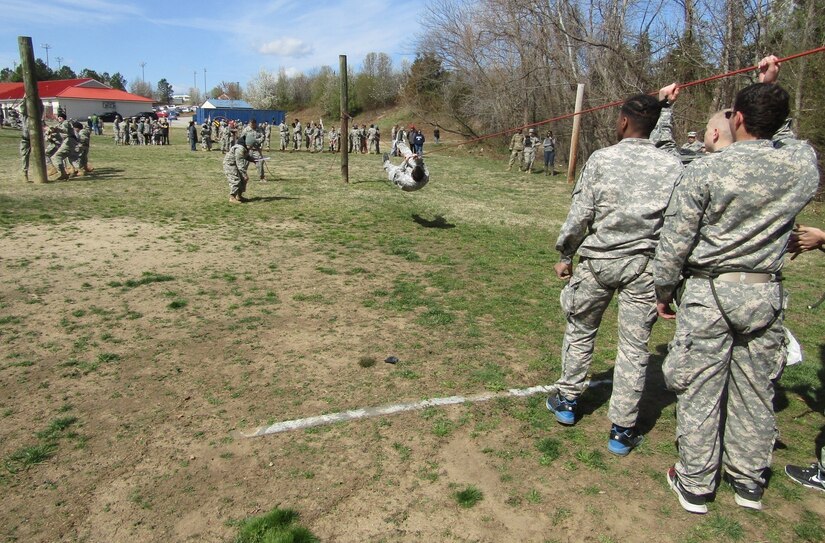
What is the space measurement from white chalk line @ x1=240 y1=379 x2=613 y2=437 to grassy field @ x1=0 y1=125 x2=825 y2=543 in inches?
3.2

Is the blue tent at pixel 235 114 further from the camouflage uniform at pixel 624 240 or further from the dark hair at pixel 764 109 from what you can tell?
the dark hair at pixel 764 109

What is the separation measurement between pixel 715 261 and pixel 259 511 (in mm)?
2792

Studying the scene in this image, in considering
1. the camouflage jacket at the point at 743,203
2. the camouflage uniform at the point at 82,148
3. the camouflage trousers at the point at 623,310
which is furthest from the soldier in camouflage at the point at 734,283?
the camouflage uniform at the point at 82,148

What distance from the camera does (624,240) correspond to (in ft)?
11.8

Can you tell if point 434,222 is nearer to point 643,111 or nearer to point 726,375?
point 643,111

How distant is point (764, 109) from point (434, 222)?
8.74 meters

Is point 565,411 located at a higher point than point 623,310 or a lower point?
lower

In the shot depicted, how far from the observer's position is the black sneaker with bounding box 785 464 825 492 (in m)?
3.40

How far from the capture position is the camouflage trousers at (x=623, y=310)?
3.58 m

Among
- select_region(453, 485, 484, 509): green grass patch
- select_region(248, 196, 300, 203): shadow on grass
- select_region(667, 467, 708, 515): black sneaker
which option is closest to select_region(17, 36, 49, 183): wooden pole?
select_region(248, 196, 300, 203): shadow on grass

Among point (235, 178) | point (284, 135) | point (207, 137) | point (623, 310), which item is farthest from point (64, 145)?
point (623, 310)

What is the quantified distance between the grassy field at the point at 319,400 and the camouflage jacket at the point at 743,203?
4.75 feet

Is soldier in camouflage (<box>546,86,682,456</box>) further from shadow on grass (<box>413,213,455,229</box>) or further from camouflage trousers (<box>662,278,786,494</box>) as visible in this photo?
shadow on grass (<box>413,213,455,229</box>)

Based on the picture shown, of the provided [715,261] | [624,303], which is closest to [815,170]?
[715,261]
